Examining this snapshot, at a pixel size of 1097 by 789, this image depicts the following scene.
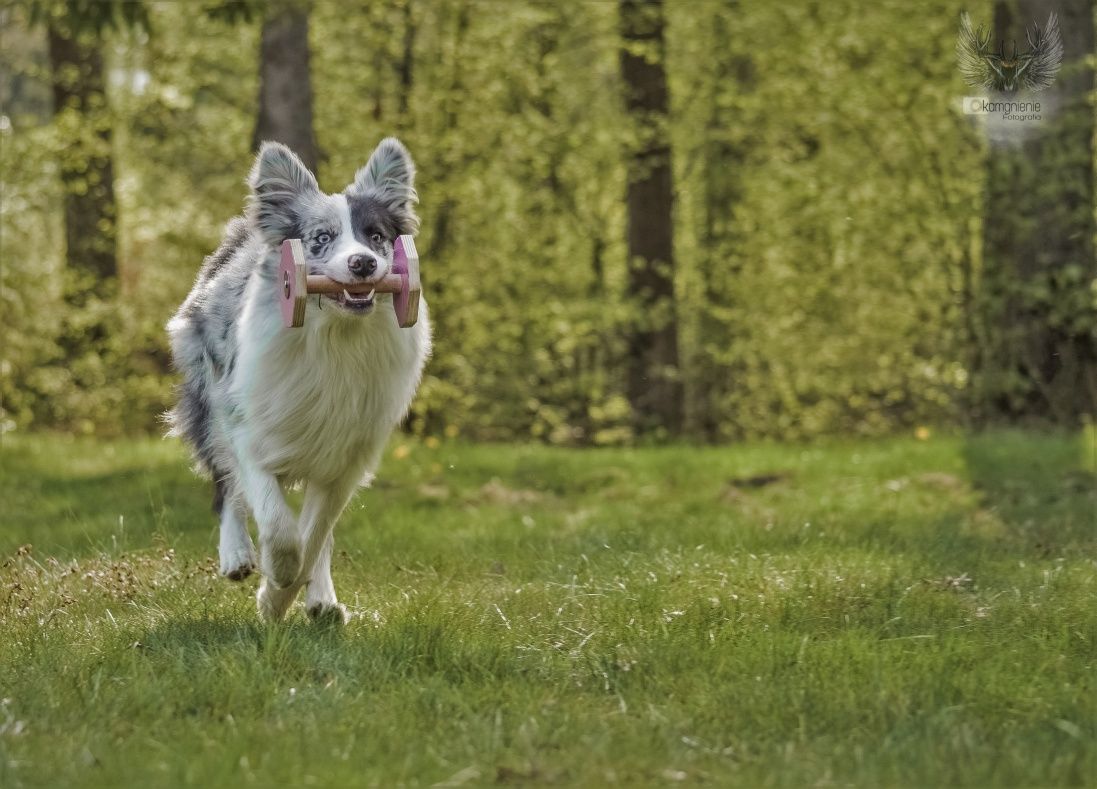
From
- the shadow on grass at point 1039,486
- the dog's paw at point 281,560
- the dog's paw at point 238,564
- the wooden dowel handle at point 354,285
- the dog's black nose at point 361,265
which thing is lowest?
the shadow on grass at point 1039,486

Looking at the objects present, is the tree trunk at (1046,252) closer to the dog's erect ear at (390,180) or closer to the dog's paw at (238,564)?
the dog's erect ear at (390,180)

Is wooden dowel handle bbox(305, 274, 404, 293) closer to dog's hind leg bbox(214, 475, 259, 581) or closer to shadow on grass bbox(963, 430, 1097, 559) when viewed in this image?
dog's hind leg bbox(214, 475, 259, 581)

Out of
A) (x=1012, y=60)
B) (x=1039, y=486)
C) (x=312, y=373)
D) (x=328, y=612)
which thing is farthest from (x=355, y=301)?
(x=1012, y=60)

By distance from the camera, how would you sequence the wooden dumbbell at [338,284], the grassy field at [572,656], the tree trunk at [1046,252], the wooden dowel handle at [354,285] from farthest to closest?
the tree trunk at [1046,252] < the wooden dowel handle at [354,285] < the wooden dumbbell at [338,284] < the grassy field at [572,656]

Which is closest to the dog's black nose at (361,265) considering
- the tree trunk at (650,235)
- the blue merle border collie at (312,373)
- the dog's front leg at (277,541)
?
the blue merle border collie at (312,373)

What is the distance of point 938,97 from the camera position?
1330 centimetres

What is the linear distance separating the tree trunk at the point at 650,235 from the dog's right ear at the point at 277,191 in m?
8.53

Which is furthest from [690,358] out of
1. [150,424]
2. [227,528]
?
[227,528]

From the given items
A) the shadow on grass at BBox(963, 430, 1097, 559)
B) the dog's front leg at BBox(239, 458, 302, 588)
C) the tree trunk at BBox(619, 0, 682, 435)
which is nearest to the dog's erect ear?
the dog's front leg at BBox(239, 458, 302, 588)

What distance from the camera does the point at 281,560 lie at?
5145mm

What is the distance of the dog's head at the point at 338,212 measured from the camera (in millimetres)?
5078

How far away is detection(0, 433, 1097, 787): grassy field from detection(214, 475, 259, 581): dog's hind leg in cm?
14

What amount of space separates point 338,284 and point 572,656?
5.01ft

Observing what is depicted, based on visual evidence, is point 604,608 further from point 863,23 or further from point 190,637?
point 863,23
